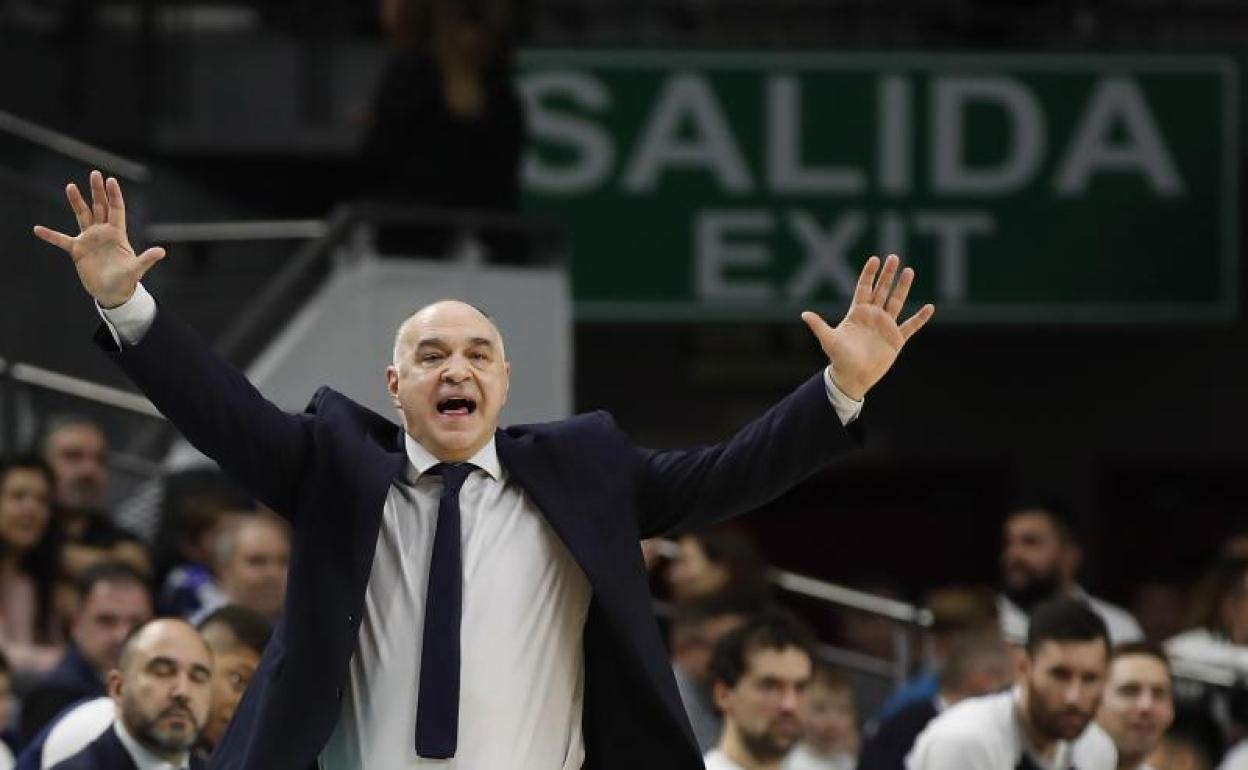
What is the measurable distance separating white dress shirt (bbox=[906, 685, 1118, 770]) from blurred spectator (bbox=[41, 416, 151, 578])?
308 cm

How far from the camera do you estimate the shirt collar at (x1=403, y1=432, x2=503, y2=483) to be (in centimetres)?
574

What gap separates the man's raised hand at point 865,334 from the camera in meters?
5.68

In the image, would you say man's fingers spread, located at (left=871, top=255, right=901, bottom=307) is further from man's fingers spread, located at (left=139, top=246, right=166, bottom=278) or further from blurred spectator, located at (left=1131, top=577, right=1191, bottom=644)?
blurred spectator, located at (left=1131, top=577, right=1191, bottom=644)

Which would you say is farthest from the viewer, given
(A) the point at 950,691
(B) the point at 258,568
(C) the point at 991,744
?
(A) the point at 950,691

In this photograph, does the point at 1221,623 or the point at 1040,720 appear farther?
the point at 1221,623

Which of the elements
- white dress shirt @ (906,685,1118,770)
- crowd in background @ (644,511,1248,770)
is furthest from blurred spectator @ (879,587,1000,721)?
white dress shirt @ (906,685,1118,770)

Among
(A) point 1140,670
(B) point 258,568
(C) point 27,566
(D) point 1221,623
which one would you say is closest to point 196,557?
(C) point 27,566

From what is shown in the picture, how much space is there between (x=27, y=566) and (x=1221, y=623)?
4.62 m

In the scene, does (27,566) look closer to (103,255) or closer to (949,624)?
(949,624)

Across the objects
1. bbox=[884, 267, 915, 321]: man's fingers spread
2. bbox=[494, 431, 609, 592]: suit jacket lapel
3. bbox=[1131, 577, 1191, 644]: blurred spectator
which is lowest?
bbox=[1131, 577, 1191, 644]: blurred spectator

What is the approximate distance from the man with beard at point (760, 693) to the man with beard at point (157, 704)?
1.52 metres

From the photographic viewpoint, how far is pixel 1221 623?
39.2 feet

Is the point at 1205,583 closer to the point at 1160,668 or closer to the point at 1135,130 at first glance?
the point at 1160,668

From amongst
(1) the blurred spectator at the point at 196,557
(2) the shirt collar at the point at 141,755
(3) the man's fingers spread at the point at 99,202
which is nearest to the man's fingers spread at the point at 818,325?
(3) the man's fingers spread at the point at 99,202
